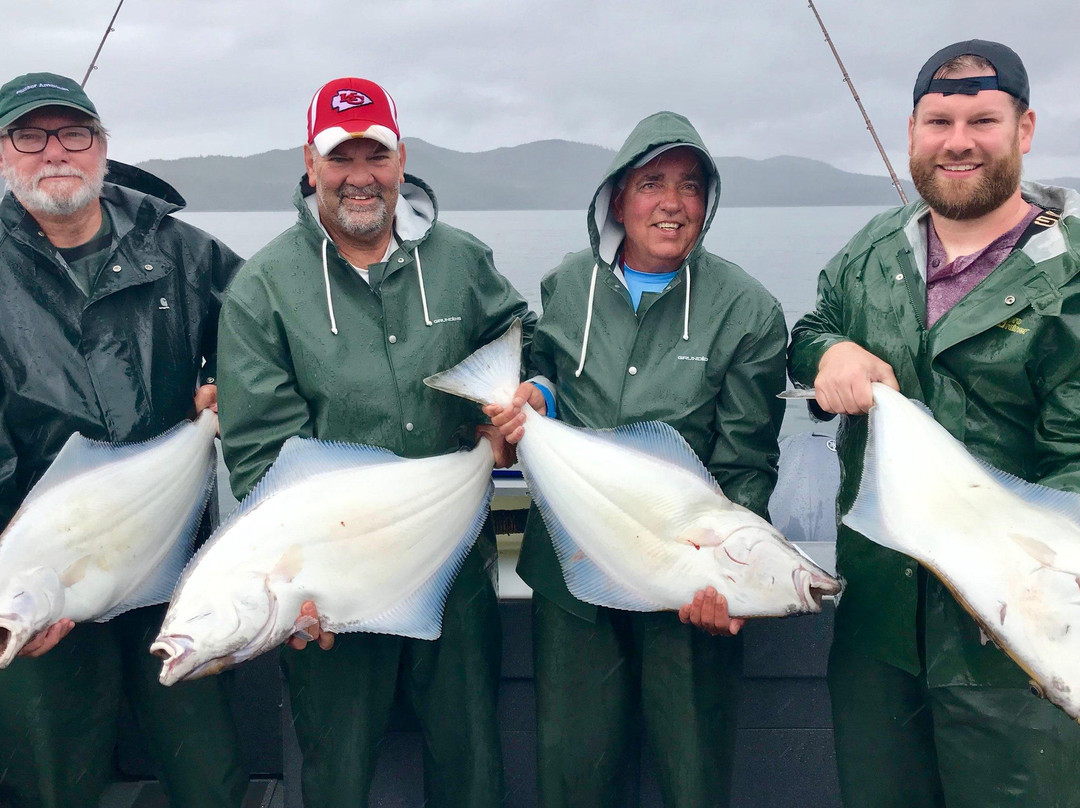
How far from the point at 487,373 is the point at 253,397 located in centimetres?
64

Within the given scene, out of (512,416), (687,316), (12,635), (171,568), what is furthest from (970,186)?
(12,635)

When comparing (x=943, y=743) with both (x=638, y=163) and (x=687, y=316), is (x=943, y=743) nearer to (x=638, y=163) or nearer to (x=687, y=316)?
(x=687, y=316)

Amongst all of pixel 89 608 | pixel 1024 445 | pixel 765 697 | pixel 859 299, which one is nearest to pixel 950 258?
pixel 859 299

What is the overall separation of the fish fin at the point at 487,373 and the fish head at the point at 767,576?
718mm

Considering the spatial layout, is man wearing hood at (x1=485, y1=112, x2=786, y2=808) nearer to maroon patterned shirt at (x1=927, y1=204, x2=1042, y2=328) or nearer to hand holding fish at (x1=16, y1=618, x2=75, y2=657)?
maroon patterned shirt at (x1=927, y1=204, x2=1042, y2=328)

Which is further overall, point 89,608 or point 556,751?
point 556,751

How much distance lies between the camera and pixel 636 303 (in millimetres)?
2705

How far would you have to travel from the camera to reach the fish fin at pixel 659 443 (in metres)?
2.46

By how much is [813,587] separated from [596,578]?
0.54 metres

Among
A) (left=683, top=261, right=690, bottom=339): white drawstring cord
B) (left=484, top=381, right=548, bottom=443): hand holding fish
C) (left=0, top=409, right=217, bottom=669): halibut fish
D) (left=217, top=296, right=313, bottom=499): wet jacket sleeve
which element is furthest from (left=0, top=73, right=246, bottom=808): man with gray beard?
(left=683, top=261, right=690, bottom=339): white drawstring cord

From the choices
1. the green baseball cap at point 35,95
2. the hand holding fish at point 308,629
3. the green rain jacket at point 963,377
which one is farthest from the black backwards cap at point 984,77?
the green baseball cap at point 35,95

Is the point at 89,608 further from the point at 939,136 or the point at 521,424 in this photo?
the point at 939,136

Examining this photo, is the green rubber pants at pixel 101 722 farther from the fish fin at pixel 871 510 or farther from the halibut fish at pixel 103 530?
the fish fin at pixel 871 510

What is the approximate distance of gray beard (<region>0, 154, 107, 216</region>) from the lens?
2.70 meters
